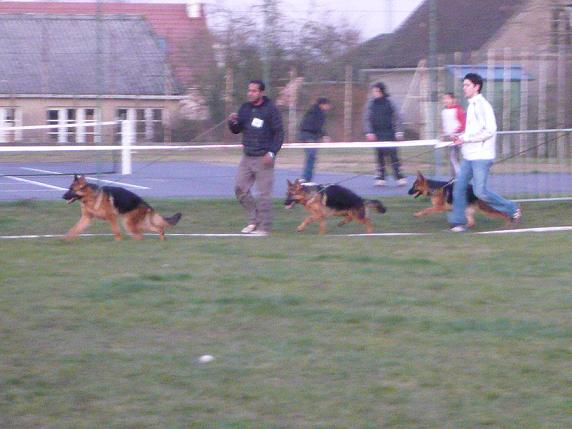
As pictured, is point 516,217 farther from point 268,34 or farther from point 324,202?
point 268,34

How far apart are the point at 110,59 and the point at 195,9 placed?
60.3 inches

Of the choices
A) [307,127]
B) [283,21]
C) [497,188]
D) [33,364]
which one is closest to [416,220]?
[497,188]

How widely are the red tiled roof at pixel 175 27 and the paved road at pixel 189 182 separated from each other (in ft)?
5.52

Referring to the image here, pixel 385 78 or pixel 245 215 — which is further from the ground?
pixel 385 78

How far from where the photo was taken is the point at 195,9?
14758 millimetres

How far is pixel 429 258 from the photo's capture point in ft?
28.8

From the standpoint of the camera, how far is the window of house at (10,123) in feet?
52.5

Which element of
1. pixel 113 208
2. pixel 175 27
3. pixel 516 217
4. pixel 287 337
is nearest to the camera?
pixel 287 337

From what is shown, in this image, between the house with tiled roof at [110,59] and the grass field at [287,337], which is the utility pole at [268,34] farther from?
the grass field at [287,337]

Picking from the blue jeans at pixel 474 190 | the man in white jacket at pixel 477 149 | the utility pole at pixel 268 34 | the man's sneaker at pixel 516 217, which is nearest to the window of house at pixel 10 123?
the utility pole at pixel 268 34

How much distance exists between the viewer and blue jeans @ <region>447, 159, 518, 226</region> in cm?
1093

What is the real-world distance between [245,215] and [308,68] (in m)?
3.35

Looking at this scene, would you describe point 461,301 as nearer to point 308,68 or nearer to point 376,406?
point 376,406

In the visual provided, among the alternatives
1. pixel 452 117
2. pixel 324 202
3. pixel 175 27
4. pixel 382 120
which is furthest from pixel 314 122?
pixel 324 202
